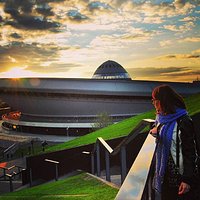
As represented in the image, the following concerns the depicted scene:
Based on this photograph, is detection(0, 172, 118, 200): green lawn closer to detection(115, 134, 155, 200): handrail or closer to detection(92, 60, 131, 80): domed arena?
detection(115, 134, 155, 200): handrail

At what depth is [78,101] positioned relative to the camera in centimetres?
4284

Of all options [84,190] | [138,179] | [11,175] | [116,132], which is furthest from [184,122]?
[116,132]

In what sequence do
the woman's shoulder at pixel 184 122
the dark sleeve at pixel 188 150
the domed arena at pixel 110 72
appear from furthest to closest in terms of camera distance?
the domed arena at pixel 110 72 → the woman's shoulder at pixel 184 122 → the dark sleeve at pixel 188 150

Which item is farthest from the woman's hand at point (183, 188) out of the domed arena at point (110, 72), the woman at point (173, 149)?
the domed arena at point (110, 72)

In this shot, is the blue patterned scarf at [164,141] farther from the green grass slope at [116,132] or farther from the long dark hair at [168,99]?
the green grass slope at [116,132]

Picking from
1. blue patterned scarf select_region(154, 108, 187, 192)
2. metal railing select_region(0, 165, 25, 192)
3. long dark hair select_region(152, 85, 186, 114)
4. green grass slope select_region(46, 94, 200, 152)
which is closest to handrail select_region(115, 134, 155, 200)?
blue patterned scarf select_region(154, 108, 187, 192)

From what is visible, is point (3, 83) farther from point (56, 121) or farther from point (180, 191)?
point (180, 191)

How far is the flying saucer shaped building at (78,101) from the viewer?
40.8m

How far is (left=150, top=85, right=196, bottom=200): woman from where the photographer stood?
2600mm

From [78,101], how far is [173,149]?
132 feet

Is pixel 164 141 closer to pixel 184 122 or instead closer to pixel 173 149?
pixel 173 149

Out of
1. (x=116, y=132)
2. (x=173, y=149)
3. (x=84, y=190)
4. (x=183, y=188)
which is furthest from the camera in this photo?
(x=116, y=132)

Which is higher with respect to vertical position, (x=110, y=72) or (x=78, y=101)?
(x=110, y=72)

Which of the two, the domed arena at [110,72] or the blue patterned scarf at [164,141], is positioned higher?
the domed arena at [110,72]
